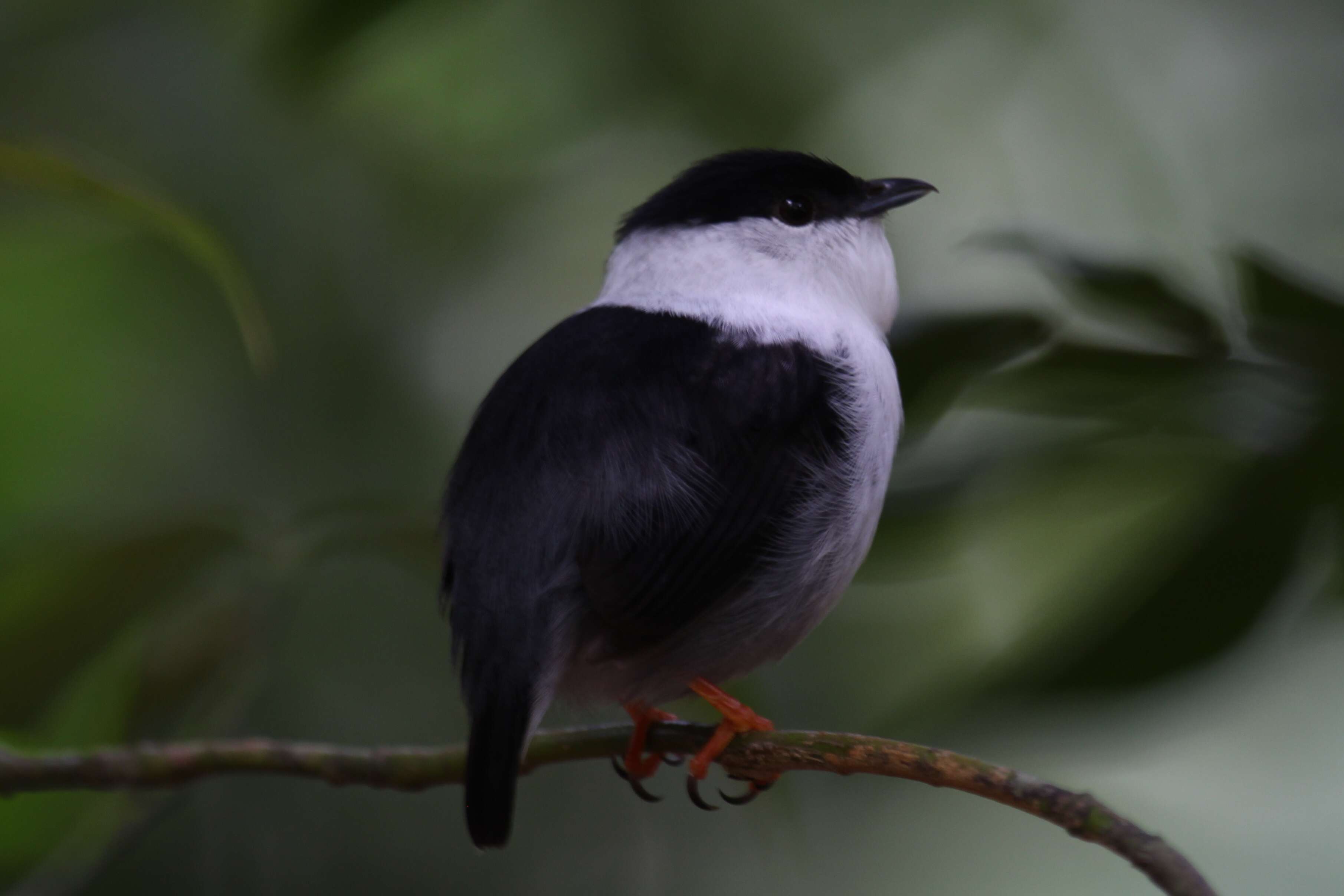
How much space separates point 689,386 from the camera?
1521mm

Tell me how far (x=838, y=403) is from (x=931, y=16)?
221 cm

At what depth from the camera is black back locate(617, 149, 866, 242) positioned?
6.52ft

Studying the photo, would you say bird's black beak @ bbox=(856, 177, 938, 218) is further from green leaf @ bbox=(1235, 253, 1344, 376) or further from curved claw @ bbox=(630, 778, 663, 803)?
curved claw @ bbox=(630, 778, 663, 803)

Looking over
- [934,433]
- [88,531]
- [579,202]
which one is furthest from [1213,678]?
[579,202]

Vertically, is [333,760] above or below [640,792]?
above

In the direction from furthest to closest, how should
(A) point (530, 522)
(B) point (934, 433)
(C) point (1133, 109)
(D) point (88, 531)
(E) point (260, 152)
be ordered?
(E) point (260, 152) → (C) point (1133, 109) → (D) point (88, 531) → (B) point (934, 433) → (A) point (530, 522)

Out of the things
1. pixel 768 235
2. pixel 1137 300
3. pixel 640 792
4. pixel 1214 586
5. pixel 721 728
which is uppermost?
pixel 1137 300

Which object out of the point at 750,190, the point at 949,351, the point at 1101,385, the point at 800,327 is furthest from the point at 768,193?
the point at 1101,385

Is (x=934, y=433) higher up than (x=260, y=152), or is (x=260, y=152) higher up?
(x=934, y=433)

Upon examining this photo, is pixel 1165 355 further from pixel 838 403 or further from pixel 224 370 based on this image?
pixel 224 370

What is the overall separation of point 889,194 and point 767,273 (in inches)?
11.4

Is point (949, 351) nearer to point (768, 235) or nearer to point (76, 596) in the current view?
point (768, 235)

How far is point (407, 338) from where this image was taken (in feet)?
10.00

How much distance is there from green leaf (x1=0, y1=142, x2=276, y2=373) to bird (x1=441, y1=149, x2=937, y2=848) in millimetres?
323
